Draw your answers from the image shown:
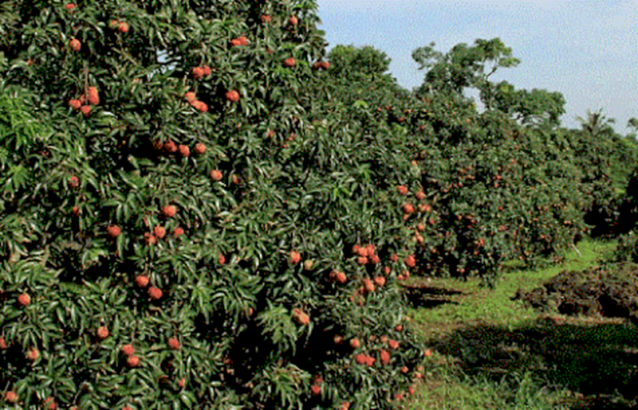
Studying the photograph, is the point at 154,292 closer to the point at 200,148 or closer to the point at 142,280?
the point at 142,280

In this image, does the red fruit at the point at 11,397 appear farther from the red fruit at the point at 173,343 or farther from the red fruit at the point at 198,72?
the red fruit at the point at 198,72

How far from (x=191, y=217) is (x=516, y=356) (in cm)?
690

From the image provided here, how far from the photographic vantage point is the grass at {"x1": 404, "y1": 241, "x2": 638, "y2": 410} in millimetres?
7695

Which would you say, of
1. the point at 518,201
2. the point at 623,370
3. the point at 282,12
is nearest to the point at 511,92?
the point at 518,201

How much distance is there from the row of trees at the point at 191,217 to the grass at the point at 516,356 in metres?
2.89

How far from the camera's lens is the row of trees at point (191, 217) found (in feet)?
12.7

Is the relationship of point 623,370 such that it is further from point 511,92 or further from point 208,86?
point 511,92

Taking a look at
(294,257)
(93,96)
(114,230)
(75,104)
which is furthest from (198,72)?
(294,257)

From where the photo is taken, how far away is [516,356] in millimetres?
9695

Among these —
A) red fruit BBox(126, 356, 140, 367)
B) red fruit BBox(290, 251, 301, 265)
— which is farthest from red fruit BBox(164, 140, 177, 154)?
red fruit BBox(126, 356, 140, 367)

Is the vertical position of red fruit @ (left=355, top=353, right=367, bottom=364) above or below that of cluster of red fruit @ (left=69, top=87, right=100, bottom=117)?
below

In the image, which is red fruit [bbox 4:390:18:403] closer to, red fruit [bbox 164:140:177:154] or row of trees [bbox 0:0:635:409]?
row of trees [bbox 0:0:635:409]

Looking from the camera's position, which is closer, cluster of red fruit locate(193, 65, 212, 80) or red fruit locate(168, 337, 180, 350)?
red fruit locate(168, 337, 180, 350)

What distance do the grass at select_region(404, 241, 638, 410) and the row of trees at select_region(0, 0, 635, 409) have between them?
2.89m
